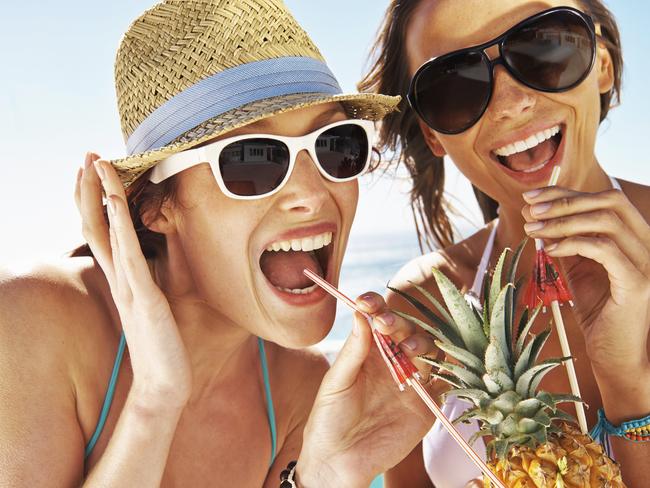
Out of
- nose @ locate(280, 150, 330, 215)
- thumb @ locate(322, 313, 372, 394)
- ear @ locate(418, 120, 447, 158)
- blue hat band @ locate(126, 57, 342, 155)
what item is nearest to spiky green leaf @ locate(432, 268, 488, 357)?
thumb @ locate(322, 313, 372, 394)

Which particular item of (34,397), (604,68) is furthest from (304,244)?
(604,68)

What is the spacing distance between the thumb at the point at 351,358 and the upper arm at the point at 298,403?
1.94 feet

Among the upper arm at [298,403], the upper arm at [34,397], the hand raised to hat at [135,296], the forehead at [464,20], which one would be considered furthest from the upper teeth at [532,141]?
the upper arm at [34,397]

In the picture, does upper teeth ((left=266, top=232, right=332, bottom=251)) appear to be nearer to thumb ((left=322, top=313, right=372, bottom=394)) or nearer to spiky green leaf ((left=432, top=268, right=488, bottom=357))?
thumb ((left=322, top=313, right=372, bottom=394))

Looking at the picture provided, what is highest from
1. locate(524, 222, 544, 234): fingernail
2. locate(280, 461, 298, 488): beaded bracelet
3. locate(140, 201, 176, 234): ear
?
locate(140, 201, 176, 234): ear

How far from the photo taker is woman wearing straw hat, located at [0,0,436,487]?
193 centimetres

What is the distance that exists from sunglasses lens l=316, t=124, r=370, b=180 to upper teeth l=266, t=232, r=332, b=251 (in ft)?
0.59

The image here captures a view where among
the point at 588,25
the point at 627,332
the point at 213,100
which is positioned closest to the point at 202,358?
the point at 213,100

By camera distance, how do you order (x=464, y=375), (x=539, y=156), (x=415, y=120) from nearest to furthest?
(x=464, y=375)
(x=539, y=156)
(x=415, y=120)

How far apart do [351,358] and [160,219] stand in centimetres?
71

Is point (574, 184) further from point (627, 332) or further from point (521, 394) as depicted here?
Result: point (521, 394)

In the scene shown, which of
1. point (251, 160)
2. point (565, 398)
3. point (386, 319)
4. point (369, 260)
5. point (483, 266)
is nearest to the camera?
point (565, 398)

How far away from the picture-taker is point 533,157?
96.5 inches

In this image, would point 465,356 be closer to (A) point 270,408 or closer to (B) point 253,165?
(B) point 253,165
